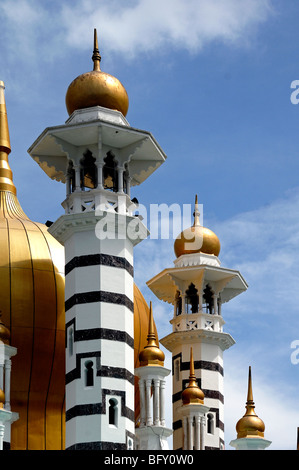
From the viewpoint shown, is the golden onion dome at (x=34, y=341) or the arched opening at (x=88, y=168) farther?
the golden onion dome at (x=34, y=341)

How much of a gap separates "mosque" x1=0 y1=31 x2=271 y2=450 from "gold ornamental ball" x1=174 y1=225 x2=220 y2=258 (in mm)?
2761

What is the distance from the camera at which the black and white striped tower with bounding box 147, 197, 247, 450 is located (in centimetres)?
3884

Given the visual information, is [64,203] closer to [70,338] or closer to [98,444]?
[70,338]

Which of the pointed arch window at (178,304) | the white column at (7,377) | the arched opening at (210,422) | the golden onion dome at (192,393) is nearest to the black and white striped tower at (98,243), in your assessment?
the white column at (7,377)

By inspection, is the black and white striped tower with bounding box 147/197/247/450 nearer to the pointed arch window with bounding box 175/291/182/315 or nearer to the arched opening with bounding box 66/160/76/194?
the pointed arch window with bounding box 175/291/182/315

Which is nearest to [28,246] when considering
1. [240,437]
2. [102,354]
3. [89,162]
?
[89,162]

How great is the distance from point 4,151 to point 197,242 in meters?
6.72

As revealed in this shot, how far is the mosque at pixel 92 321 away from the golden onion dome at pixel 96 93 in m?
0.03

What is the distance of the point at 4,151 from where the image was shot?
40438mm

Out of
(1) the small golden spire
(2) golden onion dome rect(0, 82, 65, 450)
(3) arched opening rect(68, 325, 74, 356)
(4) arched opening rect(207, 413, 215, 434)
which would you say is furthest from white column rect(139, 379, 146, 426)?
(1) the small golden spire

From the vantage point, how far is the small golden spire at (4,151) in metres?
39.7

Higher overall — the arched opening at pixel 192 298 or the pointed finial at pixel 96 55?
the pointed finial at pixel 96 55

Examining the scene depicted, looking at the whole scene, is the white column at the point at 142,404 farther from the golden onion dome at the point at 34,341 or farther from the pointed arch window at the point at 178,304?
the pointed arch window at the point at 178,304

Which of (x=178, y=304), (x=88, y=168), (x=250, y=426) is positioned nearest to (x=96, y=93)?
(x=88, y=168)
